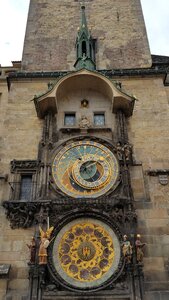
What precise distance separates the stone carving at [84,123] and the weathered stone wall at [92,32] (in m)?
3.62

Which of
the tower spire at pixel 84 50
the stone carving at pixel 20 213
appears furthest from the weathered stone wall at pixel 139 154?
the tower spire at pixel 84 50

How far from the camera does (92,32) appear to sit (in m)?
16.3

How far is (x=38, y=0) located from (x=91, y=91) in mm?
7820

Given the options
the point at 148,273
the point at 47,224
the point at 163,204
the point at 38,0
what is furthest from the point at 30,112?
the point at 38,0

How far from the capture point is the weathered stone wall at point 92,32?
1499cm

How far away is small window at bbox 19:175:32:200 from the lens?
10.5 metres

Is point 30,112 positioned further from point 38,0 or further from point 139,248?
point 38,0

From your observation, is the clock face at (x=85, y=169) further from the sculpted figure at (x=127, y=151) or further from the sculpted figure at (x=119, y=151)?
the sculpted figure at (x=127, y=151)

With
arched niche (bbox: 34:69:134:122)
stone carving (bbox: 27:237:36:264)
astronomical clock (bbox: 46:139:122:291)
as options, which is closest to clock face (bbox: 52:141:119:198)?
astronomical clock (bbox: 46:139:122:291)

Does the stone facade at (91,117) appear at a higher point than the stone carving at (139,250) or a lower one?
higher

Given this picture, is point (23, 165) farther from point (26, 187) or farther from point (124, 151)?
point (124, 151)

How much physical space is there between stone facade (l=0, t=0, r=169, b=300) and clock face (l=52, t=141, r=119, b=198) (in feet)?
1.49

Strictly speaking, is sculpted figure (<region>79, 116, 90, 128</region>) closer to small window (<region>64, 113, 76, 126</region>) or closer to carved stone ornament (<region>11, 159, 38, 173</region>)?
small window (<region>64, 113, 76, 126</region>)

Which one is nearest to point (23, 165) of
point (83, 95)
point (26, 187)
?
point (26, 187)
